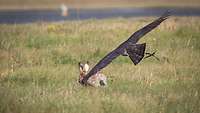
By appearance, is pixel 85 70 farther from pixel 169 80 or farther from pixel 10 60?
pixel 10 60

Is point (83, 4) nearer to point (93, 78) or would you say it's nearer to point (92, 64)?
point (92, 64)

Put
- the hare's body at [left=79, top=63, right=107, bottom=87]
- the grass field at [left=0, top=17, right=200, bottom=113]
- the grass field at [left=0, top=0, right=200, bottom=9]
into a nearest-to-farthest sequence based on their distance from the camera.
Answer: the grass field at [left=0, top=17, right=200, bottom=113] < the hare's body at [left=79, top=63, right=107, bottom=87] < the grass field at [left=0, top=0, right=200, bottom=9]

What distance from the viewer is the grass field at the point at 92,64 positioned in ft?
28.8

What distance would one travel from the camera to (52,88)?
32.9 feet

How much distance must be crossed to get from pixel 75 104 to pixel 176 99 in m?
1.79

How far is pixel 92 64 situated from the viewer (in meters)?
13.0

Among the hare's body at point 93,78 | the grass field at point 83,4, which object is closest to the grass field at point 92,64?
the hare's body at point 93,78

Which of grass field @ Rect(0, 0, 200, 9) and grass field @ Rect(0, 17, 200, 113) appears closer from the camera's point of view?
grass field @ Rect(0, 17, 200, 113)

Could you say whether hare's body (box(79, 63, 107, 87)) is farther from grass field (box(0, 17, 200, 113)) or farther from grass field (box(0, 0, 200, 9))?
grass field (box(0, 0, 200, 9))

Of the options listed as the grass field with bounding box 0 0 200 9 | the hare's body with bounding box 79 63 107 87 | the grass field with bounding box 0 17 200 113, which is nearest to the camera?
the grass field with bounding box 0 17 200 113

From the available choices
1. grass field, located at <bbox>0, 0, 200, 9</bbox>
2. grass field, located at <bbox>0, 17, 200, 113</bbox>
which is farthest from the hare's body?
grass field, located at <bbox>0, 0, 200, 9</bbox>

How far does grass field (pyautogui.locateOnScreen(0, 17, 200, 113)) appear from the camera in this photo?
8773 mm

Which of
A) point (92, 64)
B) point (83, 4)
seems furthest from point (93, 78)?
point (83, 4)

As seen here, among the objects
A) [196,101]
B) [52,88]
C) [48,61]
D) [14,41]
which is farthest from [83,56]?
[196,101]
